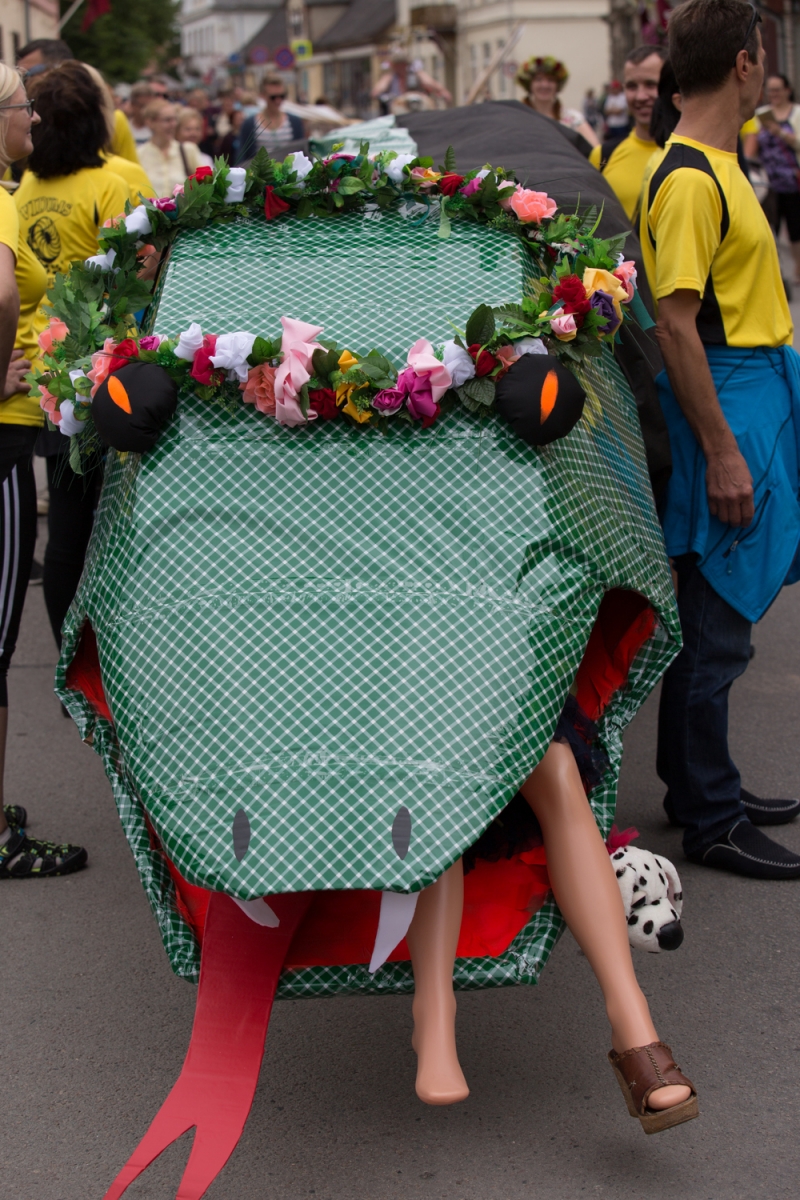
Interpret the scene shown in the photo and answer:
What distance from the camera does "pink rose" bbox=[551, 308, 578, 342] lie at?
313 cm

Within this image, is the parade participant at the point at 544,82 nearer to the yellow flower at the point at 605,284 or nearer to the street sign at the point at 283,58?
the yellow flower at the point at 605,284

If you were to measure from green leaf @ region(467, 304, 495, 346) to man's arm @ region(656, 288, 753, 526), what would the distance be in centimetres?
83

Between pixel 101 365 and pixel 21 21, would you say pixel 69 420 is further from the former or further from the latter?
pixel 21 21

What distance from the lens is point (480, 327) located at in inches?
118

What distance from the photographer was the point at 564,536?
2949mm

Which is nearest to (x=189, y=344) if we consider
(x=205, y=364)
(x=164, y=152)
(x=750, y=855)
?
(x=205, y=364)

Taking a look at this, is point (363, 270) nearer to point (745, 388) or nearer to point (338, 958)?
point (745, 388)

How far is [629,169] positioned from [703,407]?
3374mm

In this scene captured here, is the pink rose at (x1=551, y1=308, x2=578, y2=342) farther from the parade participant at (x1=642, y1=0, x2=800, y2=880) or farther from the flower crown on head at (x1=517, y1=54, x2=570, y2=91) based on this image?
the flower crown on head at (x1=517, y1=54, x2=570, y2=91)

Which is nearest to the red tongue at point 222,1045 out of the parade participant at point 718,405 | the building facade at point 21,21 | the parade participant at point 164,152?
the parade participant at point 718,405

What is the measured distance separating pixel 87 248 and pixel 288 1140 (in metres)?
3.38

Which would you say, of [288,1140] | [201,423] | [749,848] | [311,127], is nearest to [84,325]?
[201,423]

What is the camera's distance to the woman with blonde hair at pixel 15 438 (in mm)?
3754

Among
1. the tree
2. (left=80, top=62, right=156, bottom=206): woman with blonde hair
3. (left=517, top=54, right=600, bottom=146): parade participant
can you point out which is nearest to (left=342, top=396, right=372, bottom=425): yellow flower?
(left=80, top=62, right=156, bottom=206): woman with blonde hair
